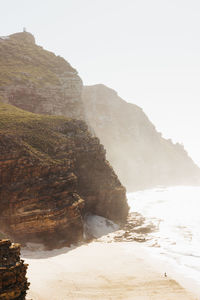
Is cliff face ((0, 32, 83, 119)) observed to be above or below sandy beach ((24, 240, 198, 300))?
above

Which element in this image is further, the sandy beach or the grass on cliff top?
the grass on cliff top

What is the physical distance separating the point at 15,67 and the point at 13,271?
7944 cm

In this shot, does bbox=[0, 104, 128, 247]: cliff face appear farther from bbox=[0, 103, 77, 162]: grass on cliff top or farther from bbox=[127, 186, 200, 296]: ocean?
bbox=[127, 186, 200, 296]: ocean

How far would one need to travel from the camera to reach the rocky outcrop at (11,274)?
14.4 meters

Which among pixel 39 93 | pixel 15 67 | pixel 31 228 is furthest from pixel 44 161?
pixel 15 67

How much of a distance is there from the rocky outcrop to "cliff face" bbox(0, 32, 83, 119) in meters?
56.0

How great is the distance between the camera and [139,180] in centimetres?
14400

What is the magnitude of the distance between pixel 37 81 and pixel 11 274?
242 ft

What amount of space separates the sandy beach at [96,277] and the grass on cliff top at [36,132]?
15.2m

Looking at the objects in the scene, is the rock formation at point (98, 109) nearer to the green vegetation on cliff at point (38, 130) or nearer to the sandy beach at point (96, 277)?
the green vegetation on cliff at point (38, 130)

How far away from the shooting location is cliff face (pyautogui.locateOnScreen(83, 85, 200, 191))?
14262cm

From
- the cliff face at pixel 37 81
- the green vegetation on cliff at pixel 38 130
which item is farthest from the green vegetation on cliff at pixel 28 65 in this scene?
the green vegetation on cliff at pixel 38 130

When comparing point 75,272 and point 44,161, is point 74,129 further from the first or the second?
point 75,272

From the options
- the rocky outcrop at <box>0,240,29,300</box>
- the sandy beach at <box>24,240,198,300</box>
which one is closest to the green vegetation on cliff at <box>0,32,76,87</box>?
the sandy beach at <box>24,240,198,300</box>
